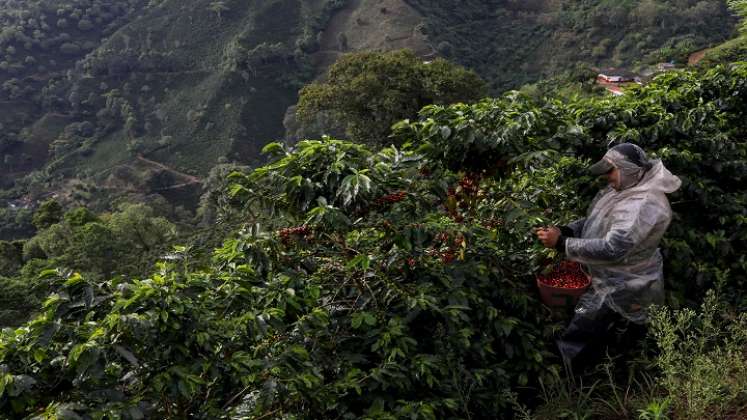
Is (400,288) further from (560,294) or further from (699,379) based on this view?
(699,379)

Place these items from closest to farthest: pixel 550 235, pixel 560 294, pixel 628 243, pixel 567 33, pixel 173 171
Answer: pixel 628 243 → pixel 550 235 → pixel 560 294 → pixel 173 171 → pixel 567 33

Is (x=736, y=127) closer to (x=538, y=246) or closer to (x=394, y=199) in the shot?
(x=538, y=246)

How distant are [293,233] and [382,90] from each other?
1817 cm

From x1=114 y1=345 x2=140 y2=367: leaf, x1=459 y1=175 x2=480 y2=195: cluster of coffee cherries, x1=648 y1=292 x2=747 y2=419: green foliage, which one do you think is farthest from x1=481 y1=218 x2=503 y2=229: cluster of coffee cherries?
x1=114 y1=345 x2=140 y2=367: leaf

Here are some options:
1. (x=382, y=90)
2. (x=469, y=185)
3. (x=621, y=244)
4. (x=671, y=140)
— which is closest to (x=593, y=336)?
(x=621, y=244)

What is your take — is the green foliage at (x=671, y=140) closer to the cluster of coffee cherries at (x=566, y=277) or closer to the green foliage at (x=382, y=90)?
the cluster of coffee cherries at (x=566, y=277)

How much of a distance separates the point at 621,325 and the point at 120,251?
73.1ft

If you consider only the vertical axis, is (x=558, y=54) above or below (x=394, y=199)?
below

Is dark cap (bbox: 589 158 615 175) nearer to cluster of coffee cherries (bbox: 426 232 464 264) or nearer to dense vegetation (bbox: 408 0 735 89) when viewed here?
cluster of coffee cherries (bbox: 426 232 464 264)

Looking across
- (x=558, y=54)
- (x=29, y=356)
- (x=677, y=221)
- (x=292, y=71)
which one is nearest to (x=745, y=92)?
(x=677, y=221)

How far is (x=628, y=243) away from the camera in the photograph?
267 centimetres

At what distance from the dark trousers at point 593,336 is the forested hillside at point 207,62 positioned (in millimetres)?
36033

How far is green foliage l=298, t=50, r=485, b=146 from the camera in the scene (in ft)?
66.5

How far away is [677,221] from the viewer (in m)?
3.63
